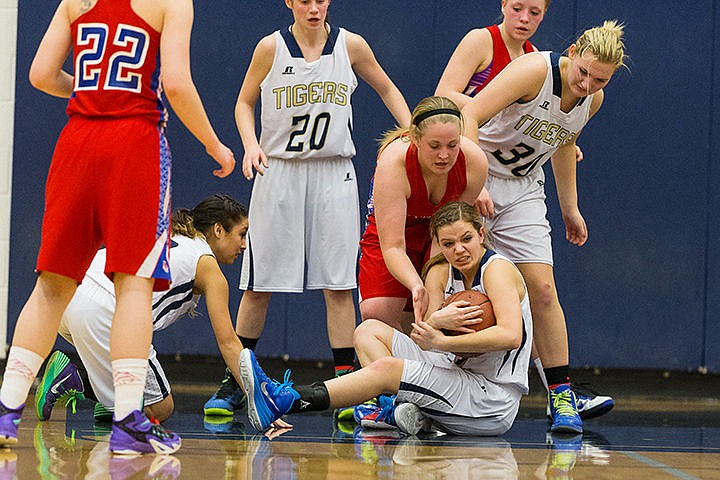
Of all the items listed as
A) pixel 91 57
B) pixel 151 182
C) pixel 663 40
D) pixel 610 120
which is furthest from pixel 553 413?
pixel 663 40

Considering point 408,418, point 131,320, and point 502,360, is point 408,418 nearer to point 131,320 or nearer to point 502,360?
point 502,360

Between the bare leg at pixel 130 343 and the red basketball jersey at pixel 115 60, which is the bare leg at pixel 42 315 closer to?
the bare leg at pixel 130 343

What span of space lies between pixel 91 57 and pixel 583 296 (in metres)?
3.76

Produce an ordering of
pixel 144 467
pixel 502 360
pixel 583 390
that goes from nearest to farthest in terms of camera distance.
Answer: pixel 144 467
pixel 502 360
pixel 583 390

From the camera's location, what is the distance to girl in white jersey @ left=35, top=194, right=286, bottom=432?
348 cm

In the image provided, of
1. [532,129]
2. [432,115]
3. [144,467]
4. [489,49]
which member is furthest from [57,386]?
[489,49]

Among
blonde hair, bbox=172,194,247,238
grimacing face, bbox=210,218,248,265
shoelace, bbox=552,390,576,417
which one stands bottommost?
shoelace, bbox=552,390,576,417

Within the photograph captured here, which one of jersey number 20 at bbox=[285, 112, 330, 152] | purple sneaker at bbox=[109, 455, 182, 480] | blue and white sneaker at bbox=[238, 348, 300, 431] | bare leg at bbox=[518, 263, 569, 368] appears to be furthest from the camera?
jersey number 20 at bbox=[285, 112, 330, 152]

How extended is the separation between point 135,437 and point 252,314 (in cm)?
164

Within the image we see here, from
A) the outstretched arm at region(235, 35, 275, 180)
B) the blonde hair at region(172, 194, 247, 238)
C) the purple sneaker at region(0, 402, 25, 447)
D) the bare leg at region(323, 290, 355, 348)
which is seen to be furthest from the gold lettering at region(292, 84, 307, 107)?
the purple sneaker at region(0, 402, 25, 447)

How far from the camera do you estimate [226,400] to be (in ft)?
13.1

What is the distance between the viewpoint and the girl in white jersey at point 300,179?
4.27 metres

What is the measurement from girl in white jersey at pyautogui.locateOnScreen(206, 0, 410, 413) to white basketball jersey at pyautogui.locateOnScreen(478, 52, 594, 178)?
47 cm

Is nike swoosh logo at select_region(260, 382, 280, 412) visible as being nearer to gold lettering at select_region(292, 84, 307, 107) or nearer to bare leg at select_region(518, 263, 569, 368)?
bare leg at select_region(518, 263, 569, 368)
